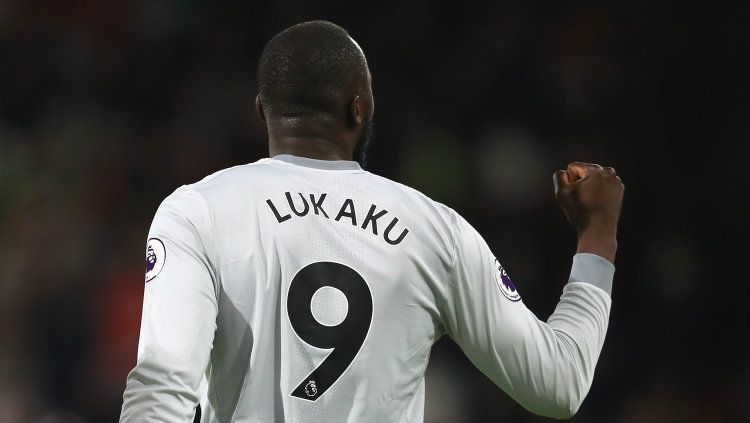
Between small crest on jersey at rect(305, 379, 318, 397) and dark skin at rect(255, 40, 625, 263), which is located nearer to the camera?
small crest on jersey at rect(305, 379, 318, 397)

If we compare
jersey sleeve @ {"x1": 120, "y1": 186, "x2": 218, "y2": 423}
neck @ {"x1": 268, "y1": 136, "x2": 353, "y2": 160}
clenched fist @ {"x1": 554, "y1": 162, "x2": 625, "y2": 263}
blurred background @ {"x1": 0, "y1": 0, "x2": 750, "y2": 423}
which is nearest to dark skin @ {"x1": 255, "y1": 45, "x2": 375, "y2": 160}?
neck @ {"x1": 268, "y1": 136, "x2": 353, "y2": 160}

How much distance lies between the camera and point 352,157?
2.44m

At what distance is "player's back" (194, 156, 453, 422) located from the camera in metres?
2.14

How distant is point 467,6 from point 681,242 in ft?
7.37

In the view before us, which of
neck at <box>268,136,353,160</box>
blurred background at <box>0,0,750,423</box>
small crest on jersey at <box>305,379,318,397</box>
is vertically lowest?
blurred background at <box>0,0,750,423</box>

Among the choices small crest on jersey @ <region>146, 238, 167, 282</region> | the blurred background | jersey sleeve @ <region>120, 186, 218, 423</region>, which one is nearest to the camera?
jersey sleeve @ <region>120, 186, 218, 423</region>

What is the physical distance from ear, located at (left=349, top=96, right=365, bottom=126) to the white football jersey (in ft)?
0.35

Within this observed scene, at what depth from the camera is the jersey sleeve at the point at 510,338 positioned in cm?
224

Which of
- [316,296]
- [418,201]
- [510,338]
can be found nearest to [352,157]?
[418,201]

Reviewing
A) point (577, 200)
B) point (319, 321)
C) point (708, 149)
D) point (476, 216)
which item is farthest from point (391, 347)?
point (708, 149)

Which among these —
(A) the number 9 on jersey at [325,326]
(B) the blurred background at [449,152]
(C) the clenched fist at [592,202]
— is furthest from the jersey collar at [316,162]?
(B) the blurred background at [449,152]

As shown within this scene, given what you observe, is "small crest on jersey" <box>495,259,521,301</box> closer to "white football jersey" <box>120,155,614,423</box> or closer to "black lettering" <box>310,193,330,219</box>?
"white football jersey" <box>120,155,614,423</box>

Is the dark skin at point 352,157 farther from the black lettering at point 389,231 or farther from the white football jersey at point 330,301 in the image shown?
the black lettering at point 389,231

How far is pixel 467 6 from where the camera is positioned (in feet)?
26.0
